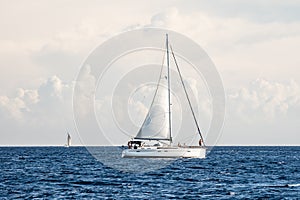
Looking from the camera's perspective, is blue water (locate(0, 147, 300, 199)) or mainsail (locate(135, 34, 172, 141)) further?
mainsail (locate(135, 34, 172, 141))

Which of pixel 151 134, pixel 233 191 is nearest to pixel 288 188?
pixel 233 191

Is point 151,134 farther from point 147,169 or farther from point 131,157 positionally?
point 147,169

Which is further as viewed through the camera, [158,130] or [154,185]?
[158,130]

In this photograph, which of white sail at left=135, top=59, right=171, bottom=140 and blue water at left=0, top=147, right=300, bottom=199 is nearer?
blue water at left=0, top=147, right=300, bottom=199

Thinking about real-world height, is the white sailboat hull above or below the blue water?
above

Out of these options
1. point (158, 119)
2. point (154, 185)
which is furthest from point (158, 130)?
point (154, 185)

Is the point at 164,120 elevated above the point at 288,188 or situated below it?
above

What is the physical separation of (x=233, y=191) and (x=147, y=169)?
32.2 metres

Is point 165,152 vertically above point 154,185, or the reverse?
point 165,152

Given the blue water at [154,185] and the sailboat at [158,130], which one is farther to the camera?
the sailboat at [158,130]

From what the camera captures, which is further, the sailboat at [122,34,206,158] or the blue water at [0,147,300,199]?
the sailboat at [122,34,206,158]

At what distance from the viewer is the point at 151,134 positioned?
11250cm

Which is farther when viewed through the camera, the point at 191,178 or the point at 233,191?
the point at 191,178

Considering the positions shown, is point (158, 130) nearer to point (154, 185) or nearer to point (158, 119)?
point (158, 119)
